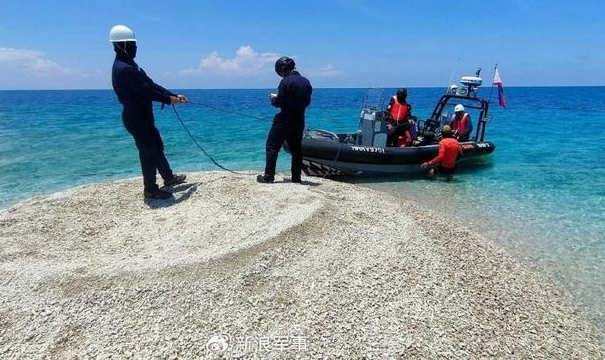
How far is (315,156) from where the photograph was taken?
34.2 ft

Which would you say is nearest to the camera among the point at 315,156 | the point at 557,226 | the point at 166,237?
the point at 166,237

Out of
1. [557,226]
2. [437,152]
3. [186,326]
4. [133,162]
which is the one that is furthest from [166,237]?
[133,162]

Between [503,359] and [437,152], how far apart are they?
8.55 m

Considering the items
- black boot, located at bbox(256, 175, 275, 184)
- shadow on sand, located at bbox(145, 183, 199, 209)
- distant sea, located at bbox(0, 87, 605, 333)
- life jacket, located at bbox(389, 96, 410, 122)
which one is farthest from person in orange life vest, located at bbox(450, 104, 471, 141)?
shadow on sand, located at bbox(145, 183, 199, 209)

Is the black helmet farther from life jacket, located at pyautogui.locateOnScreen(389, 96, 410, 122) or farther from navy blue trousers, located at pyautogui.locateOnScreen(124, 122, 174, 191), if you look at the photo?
life jacket, located at pyautogui.locateOnScreen(389, 96, 410, 122)

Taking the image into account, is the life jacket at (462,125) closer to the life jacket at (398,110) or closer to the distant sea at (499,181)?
the distant sea at (499,181)

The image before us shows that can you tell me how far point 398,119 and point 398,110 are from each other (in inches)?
12.7

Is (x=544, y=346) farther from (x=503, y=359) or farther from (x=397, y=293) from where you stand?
(x=397, y=293)

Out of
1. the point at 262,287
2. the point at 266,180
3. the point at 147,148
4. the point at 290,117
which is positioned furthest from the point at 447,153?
the point at 262,287

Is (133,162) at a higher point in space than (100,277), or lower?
lower

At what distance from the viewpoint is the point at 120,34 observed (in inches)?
220

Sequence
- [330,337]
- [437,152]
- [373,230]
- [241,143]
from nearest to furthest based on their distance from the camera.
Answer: [330,337] < [373,230] < [437,152] < [241,143]

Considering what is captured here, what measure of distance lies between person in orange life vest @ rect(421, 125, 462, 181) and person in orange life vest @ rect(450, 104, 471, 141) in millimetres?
1695

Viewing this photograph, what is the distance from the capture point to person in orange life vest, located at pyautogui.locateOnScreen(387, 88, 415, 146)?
11.2m
